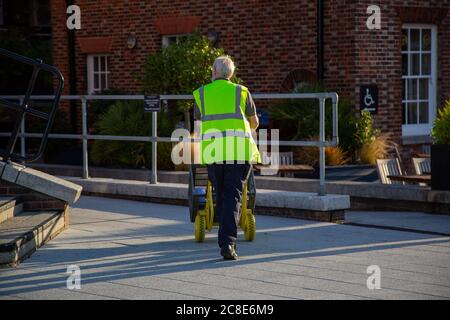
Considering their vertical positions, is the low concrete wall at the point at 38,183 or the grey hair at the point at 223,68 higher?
the grey hair at the point at 223,68

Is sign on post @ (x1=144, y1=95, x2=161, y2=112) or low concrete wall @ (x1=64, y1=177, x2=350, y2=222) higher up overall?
sign on post @ (x1=144, y1=95, x2=161, y2=112)

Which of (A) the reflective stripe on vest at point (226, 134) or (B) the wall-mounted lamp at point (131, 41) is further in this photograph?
(B) the wall-mounted lamp at point (131, 41)

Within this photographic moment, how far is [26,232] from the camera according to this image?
9.49 metres

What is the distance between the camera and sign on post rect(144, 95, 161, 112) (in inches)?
553

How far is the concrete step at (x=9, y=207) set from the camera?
1024cm

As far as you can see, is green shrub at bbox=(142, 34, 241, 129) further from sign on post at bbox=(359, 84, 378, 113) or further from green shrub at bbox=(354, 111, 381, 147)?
green shrub at bbox=(354, 111, 381, 147)

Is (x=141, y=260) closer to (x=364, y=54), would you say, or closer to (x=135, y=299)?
(x=135, y=299)

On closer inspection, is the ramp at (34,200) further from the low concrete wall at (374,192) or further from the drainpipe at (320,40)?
the drainpipe at (320,40)

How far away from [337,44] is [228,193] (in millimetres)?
8675

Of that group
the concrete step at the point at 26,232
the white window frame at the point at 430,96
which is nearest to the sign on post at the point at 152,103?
the concrete step at the point at 26,232

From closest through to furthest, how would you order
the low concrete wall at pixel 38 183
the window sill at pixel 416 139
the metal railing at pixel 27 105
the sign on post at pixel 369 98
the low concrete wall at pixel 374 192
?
the metal railing at pixel 27 105 → the low concrete wall at pixel 38 183 → the low concrete wall at pixel 374 192 → the sign on post at pixel 369 98 → the window sill at pixel 416 139

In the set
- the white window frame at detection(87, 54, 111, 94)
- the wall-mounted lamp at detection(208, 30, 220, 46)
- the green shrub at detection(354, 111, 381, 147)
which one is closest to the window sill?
the green shrub at detection(354, 111, 381, 147)

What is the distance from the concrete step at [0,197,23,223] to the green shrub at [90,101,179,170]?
5.70 metres

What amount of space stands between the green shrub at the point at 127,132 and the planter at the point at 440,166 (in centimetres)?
531
